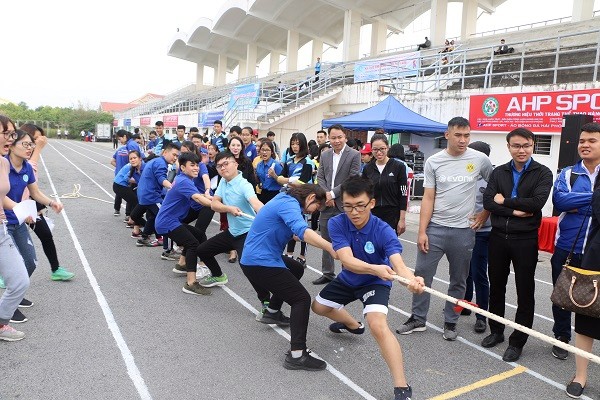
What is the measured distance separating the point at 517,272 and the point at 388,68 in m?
15.0

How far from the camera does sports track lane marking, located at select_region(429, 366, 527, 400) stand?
3.24 m

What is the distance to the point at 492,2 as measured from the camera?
28.9 meters

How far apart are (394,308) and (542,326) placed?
1.46 metres

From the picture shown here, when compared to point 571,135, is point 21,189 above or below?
below

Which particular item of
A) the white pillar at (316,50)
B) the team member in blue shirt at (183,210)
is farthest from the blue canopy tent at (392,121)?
the white pillar at (316,50)

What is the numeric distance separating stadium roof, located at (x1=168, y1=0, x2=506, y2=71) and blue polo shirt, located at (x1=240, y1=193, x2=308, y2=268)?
28210mm

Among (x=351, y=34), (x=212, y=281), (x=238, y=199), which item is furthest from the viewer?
(x=351, y=34)

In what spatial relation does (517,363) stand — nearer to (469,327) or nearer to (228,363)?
(469,327)

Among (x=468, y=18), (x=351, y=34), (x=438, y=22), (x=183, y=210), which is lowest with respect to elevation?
(x=183, y=210)

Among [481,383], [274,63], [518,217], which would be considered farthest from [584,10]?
[274,63]

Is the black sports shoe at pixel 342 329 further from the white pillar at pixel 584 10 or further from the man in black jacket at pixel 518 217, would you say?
the white pillar at pixel 584 10

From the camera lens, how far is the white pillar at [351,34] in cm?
2955

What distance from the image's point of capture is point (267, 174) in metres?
7.30

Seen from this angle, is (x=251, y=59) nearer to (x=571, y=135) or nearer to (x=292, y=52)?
(x=292, y=52)
